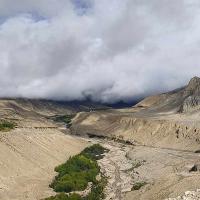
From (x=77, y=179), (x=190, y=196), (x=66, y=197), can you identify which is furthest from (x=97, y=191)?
(x=190, y=196)

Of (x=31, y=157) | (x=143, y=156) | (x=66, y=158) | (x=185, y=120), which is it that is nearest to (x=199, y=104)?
(x=185, y=120)

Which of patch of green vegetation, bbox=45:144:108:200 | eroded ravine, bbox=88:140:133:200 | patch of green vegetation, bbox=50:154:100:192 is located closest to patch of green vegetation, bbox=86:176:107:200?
patch of green vegetation, bbox=45:144:108:200

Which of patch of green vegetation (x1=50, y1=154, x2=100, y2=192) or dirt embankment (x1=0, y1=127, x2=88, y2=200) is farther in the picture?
patch of green vegetation (x1=50, y1=154, x2=100, y2=192)

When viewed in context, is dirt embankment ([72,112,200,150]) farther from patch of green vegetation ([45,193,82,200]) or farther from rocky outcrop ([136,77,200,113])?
patch of green vegetation ([45,193,82,200])

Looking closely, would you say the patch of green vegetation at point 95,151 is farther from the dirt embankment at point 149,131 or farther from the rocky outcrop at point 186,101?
the rocky outcrop at point 186,101

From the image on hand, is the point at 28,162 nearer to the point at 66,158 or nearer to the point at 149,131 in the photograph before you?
the point at 66,158

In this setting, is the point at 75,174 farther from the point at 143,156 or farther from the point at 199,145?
the point at 199,145

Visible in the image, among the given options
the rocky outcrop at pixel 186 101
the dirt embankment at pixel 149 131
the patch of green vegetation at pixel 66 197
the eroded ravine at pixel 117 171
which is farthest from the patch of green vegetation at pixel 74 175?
the rocky outcrop at pixel 186 101
